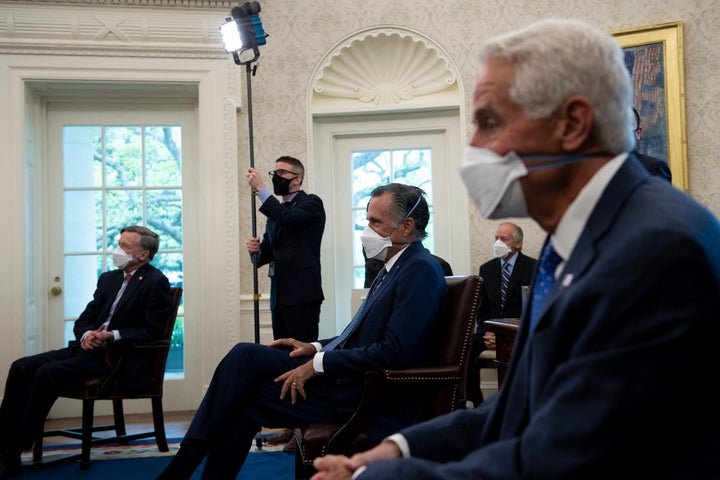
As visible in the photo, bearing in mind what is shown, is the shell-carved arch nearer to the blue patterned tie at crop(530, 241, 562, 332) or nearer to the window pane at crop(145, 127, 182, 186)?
the window pane at crop(145, 127, 182, 186)

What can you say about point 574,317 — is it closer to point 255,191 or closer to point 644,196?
point 644,196

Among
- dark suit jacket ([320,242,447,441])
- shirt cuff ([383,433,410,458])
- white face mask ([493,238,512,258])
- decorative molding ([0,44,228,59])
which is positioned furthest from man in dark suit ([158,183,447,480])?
decorative molding ([0,44,228,59])

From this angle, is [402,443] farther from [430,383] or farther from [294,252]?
[294,252]

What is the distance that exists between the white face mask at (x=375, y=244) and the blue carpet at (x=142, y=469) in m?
1.25

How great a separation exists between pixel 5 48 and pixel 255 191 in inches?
92.2

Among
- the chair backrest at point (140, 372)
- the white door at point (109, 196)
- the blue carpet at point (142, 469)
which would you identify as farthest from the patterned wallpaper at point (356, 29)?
the blue carpet at point (142, 469)

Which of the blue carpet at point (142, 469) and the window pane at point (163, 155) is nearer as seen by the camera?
the blue carpet at point (142, 469)

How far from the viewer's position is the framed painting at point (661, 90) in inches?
197

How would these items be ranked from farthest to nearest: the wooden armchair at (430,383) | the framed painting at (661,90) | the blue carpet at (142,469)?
the framed painting at (661,90)
the blue carpet at (142,469)
the wooden armchair at (430,383)

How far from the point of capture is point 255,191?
4207 mm

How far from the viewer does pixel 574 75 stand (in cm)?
100

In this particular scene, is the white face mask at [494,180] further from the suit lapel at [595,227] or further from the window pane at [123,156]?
the window pane at [123,156]

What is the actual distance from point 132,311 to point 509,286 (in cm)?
240

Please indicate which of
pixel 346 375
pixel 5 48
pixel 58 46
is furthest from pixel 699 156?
pixel 5 48
